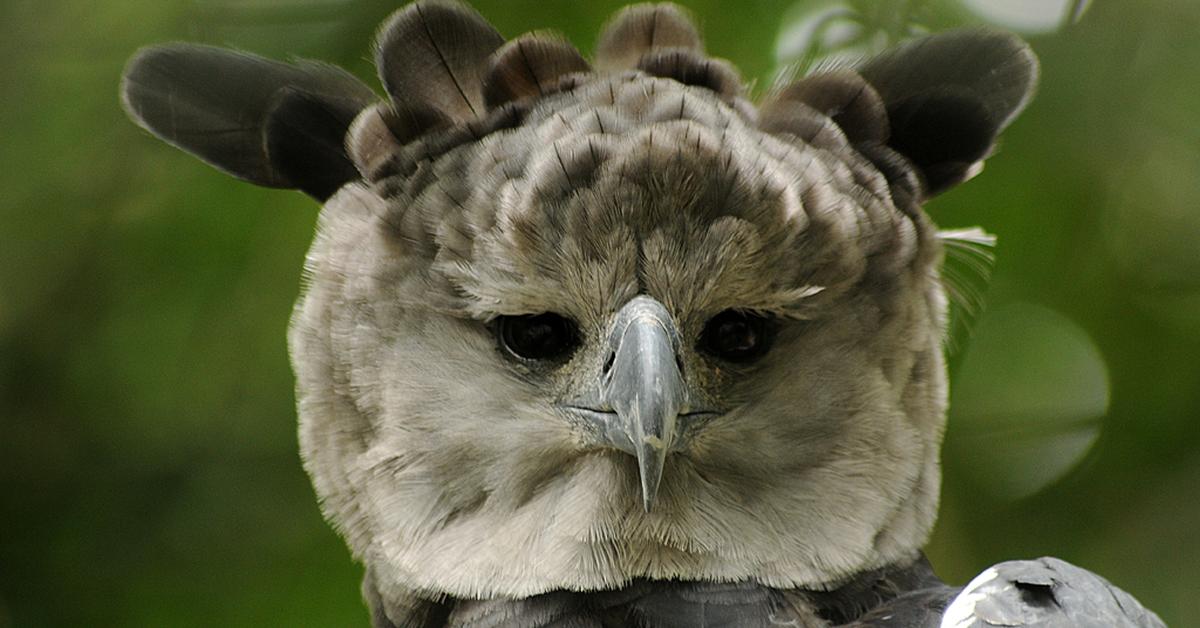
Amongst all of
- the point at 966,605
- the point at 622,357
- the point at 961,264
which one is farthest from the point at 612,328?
the point at 961,264

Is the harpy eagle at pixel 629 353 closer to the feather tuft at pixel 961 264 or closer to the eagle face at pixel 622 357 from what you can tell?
the eagle face at pixel 622 357

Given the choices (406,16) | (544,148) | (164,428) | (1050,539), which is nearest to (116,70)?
(164,428)

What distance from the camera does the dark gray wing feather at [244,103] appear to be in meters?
2.02

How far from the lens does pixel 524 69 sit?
A: 1.91 meters

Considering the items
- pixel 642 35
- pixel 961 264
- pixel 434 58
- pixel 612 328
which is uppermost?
pixel 434 58

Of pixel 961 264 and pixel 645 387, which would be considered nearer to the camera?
pixel 645 387

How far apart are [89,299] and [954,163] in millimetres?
1581

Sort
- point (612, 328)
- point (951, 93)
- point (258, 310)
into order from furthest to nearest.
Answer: point (258, 310), point (951, 93), point (612, 328)

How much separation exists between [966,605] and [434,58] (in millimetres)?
Answer: 991

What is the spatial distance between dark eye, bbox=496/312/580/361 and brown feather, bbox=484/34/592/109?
30 cm

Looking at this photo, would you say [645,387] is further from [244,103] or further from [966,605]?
[244,103]

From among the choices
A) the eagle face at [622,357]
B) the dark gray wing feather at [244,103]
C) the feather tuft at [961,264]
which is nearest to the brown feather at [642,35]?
the eagle face at [622,357]

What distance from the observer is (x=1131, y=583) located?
257 centimetres

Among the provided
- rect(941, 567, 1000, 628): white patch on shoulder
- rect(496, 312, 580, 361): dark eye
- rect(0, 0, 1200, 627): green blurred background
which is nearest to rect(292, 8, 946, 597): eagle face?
rect(496, 312, 580, 361): dark eye
